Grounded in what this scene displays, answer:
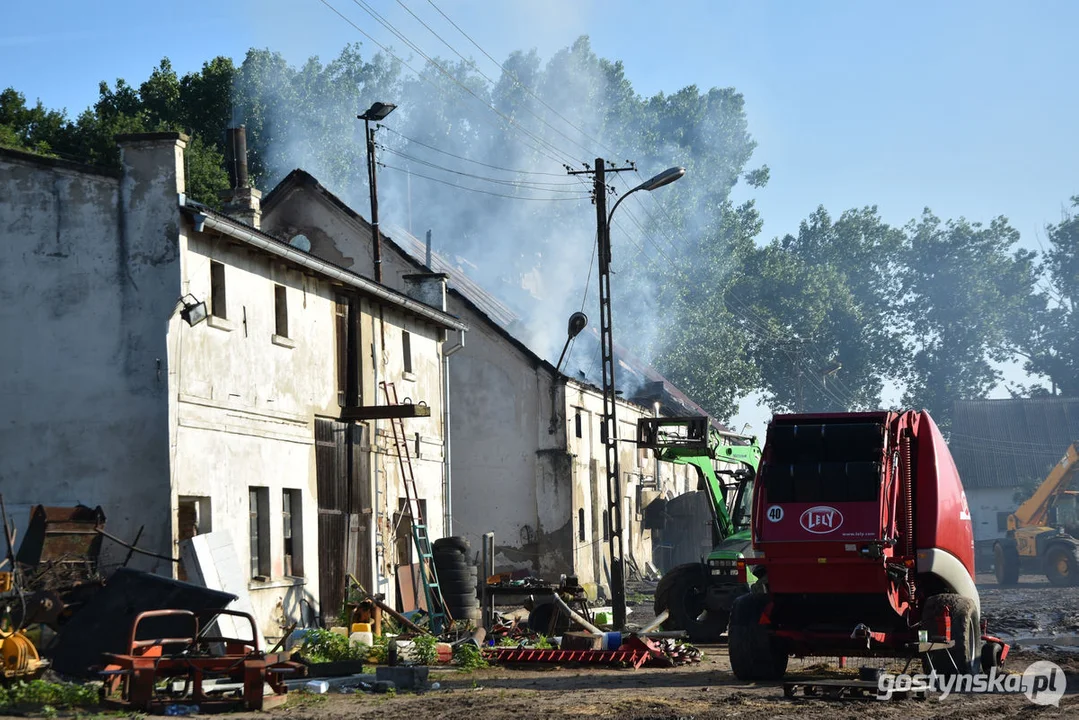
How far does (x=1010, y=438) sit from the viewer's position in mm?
68562

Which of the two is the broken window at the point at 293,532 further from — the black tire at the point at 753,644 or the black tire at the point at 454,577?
the black tire at the point at 753,644

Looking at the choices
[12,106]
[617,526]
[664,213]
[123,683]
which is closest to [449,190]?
[664,213]

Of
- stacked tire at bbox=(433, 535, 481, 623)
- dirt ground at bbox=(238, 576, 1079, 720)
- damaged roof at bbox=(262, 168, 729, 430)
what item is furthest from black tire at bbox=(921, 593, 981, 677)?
damaged roof at bbox=(262, 168, 729, 430)

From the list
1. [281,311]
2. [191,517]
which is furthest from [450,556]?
[191,517]

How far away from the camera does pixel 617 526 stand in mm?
24797

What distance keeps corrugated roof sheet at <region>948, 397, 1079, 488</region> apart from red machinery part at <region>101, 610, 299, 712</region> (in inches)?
2243

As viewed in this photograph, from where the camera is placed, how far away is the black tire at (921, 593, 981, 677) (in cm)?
1430

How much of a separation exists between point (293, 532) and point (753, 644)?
8481mm

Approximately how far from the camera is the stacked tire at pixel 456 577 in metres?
24.4

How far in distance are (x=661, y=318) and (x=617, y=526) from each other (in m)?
40.8

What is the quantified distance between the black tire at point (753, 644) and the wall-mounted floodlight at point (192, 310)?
7.94 meters

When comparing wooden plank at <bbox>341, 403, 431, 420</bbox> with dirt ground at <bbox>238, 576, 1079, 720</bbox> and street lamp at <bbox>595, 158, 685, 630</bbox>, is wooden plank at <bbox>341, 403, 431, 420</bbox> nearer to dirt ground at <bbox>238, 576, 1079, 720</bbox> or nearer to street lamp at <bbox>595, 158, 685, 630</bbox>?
street lamp at <bbox>595, 158, 685, 630</bbox>

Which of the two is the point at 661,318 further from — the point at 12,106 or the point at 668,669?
the point at 668,669

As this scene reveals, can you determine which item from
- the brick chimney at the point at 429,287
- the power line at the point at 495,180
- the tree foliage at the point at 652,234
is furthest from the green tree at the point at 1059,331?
the brick chimney at the point at 429,287
